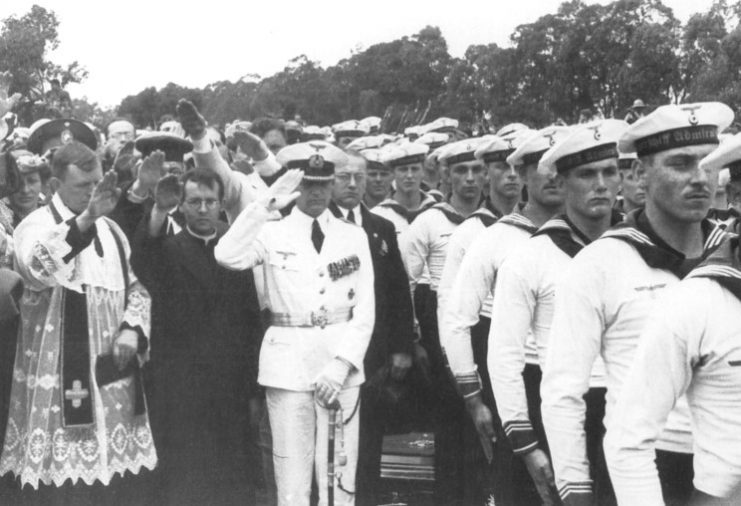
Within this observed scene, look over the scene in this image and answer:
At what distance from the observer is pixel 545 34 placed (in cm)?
1191

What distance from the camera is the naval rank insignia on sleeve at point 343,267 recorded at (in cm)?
557

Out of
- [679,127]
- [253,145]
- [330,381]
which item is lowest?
[330,381]

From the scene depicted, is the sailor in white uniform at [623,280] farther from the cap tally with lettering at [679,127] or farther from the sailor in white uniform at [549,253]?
the sailor in white uniform at [549,253]

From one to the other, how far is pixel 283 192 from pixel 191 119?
847 millimetres

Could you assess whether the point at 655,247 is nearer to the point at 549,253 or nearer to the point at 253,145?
the point at 549,253

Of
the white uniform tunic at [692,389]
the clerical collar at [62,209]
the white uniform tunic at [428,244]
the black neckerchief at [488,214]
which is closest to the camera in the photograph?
the white uniform tunic at [692,389]

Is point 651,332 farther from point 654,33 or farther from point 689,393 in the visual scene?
point 654,33

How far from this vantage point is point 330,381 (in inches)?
212

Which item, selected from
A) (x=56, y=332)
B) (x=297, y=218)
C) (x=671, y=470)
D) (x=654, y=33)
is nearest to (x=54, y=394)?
(x=56, y=332)

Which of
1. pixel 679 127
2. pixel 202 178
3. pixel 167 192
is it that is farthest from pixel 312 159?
pixel 679 127

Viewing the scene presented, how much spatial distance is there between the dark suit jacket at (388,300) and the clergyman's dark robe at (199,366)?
1.04 meters

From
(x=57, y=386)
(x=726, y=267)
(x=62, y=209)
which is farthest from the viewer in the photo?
(x=62, y=209)

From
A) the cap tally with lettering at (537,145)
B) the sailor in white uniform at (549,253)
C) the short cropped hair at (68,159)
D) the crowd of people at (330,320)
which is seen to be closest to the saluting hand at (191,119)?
the crowd of people at (330,320)

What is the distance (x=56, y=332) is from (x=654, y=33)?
766 centimetres
